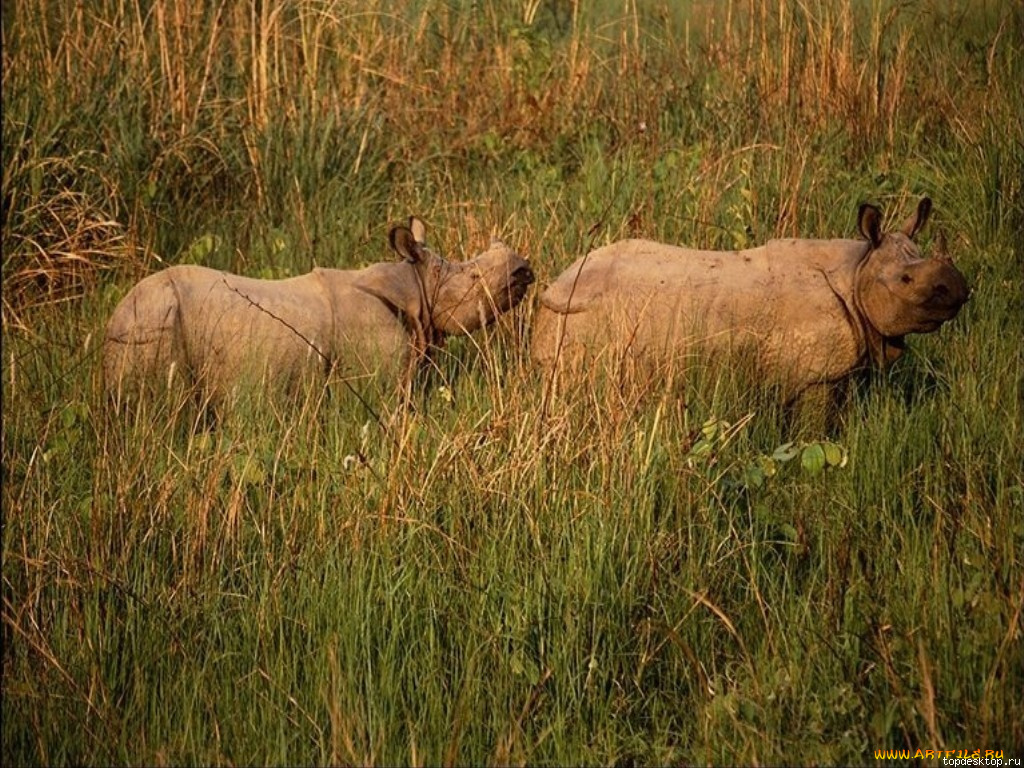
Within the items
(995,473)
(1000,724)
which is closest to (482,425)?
(995,473)

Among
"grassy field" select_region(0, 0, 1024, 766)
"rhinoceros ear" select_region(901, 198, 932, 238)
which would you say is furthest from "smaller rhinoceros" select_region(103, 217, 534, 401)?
"rhinoceros ear" select_region(901, 198, 932, 238)

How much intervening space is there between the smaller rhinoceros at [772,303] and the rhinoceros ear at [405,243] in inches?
29.9

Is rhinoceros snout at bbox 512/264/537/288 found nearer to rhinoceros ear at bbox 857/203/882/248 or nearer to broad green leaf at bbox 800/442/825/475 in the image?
rhinoceros ear at bbox 857/203/882/248

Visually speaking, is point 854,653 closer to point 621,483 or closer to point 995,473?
point 621,483

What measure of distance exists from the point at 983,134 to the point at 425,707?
409cm

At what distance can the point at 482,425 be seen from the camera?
4.95 meters

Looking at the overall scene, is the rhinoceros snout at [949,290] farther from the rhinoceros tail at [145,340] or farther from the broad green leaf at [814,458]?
the rhinoceros tail at [145,340]

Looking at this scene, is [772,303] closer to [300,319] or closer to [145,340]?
[300,319]

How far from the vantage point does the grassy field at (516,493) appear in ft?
11.9

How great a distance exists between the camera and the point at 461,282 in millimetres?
6102

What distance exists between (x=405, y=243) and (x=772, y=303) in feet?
4.75

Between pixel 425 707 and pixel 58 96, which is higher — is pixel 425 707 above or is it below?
below

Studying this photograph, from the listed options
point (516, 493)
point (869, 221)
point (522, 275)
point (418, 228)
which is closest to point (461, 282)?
point (522, 275)

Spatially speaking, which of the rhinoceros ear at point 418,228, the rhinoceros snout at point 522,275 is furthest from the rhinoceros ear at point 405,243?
→ the rhinoceros snout at point 522,275
